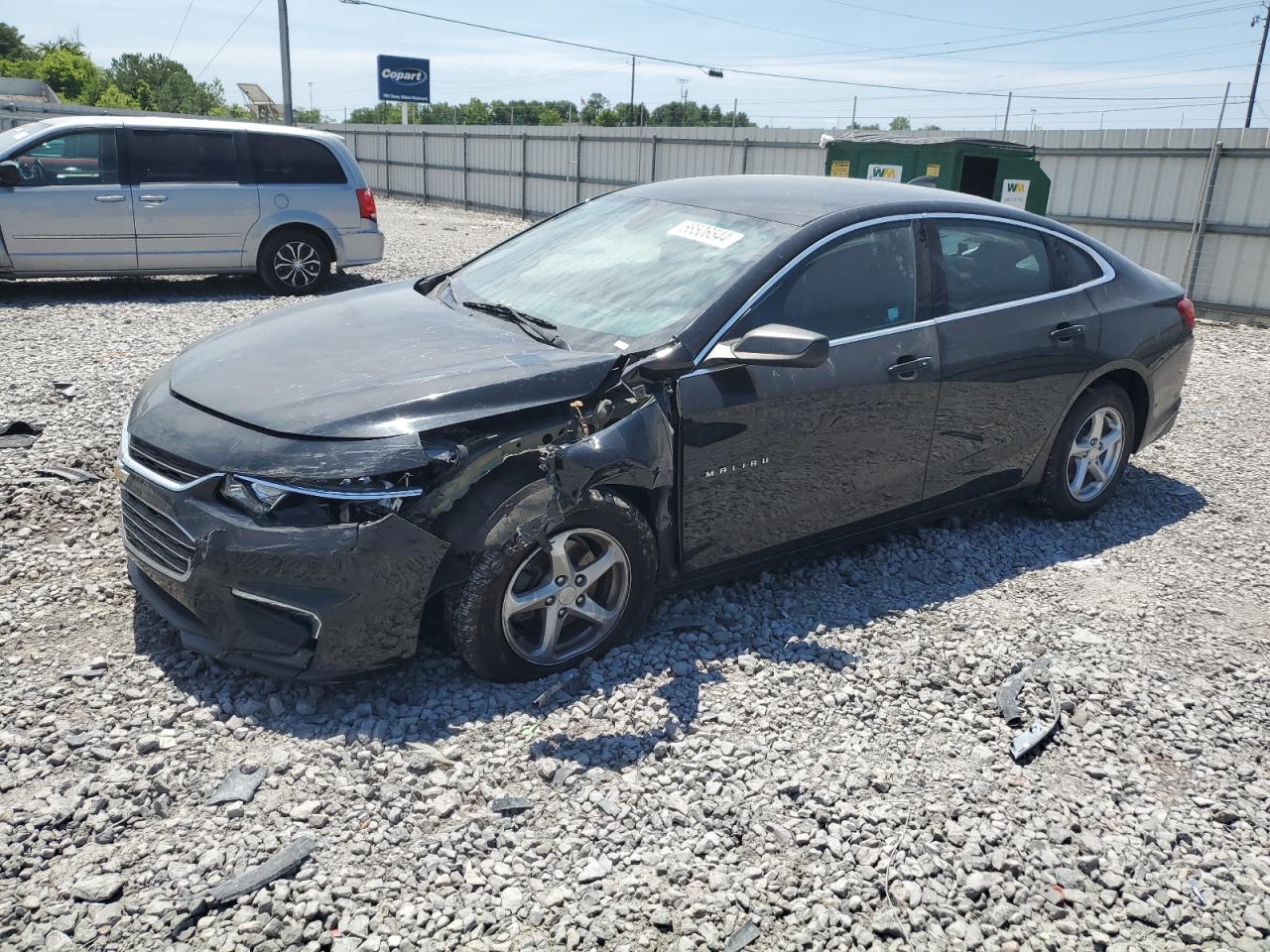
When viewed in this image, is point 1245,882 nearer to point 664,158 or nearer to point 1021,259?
point 1021,259

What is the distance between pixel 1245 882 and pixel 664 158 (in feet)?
62.5

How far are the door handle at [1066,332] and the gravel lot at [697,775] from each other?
1.10 metres

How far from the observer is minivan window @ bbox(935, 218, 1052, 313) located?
4.52 m

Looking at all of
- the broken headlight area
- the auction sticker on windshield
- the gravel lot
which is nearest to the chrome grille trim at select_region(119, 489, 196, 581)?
the broken headlight area

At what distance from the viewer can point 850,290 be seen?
13.8ft

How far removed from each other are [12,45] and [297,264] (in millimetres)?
83417

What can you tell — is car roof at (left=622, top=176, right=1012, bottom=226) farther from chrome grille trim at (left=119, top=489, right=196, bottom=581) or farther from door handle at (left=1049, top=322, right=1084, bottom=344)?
chrome grille trim at (left=119, top=489, right=196, bottom=581)

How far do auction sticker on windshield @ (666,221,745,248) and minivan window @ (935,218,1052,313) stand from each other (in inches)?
39.6

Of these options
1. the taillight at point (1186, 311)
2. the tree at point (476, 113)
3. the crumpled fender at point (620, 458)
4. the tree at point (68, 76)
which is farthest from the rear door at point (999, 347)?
the tree at point (476, 113)

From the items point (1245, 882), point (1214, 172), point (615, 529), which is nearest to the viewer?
point (1245, 882)

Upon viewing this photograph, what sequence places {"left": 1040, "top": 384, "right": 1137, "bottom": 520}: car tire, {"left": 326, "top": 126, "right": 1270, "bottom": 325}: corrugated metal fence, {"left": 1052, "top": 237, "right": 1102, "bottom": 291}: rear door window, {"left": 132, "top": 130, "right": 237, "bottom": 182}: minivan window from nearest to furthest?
1. {"left": 1052, "top": 237, "right": 1102, "bottom": 291}: rear door window
2. {"left": 1040, "top": 384, "right": 1137, "bottom": 520}: car tire
3. {"left": 132, "top": 130, "right": 237, "bottom": 182}: minivan window
4. {"left": 326, "top": 126, "right": 1270, "bottom": 325}: corrugated metal fence

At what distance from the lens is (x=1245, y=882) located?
2.83 m

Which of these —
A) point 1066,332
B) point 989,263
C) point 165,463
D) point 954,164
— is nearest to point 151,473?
point 165,463

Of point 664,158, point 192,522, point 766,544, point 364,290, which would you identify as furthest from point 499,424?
point 664,158
